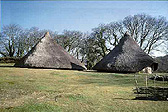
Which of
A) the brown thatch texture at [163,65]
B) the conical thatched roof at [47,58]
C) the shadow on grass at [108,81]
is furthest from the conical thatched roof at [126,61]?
the brown thatch texture at [163,65]

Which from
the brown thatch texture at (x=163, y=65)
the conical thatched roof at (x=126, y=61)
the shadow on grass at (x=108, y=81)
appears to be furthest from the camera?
the brown thatch texture at (x=163, y=65)

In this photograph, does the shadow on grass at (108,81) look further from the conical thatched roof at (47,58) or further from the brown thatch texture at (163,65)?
the brown thatch texture at (163,65)

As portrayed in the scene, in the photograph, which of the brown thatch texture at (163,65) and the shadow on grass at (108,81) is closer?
the shadow on grass at (108,81)

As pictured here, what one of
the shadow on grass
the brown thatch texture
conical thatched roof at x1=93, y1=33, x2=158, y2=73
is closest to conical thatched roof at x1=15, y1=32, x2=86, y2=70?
conical thatched roof at x1=93, y1=33, x2=158, y2=73

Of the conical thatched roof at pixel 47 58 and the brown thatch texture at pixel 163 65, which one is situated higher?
the conical thatched roof at pixel 47 58

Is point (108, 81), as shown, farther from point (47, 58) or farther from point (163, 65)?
point (163, 65)

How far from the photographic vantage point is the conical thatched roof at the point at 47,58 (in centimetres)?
1612

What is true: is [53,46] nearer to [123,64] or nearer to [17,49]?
[123,64]

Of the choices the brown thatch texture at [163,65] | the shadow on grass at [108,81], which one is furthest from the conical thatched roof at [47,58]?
the brown thatch texture at [163,65]

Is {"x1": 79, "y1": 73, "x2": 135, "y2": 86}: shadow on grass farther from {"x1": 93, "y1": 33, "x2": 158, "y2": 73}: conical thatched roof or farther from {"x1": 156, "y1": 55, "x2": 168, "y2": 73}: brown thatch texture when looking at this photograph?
{"x1": 156, "y1": 55, "x2": 168, "y2": 73}: brown thatch texture

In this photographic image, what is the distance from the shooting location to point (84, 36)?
38031 millimetres

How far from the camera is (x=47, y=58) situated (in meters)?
17.0

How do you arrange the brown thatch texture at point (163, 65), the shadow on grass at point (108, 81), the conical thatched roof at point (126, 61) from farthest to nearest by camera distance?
the brown thatch texture at point (163, 65)
the conical thatched roof at point (126, 61)
the shadow on grass at point (108, 81)

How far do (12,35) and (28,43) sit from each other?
12.0 ft
